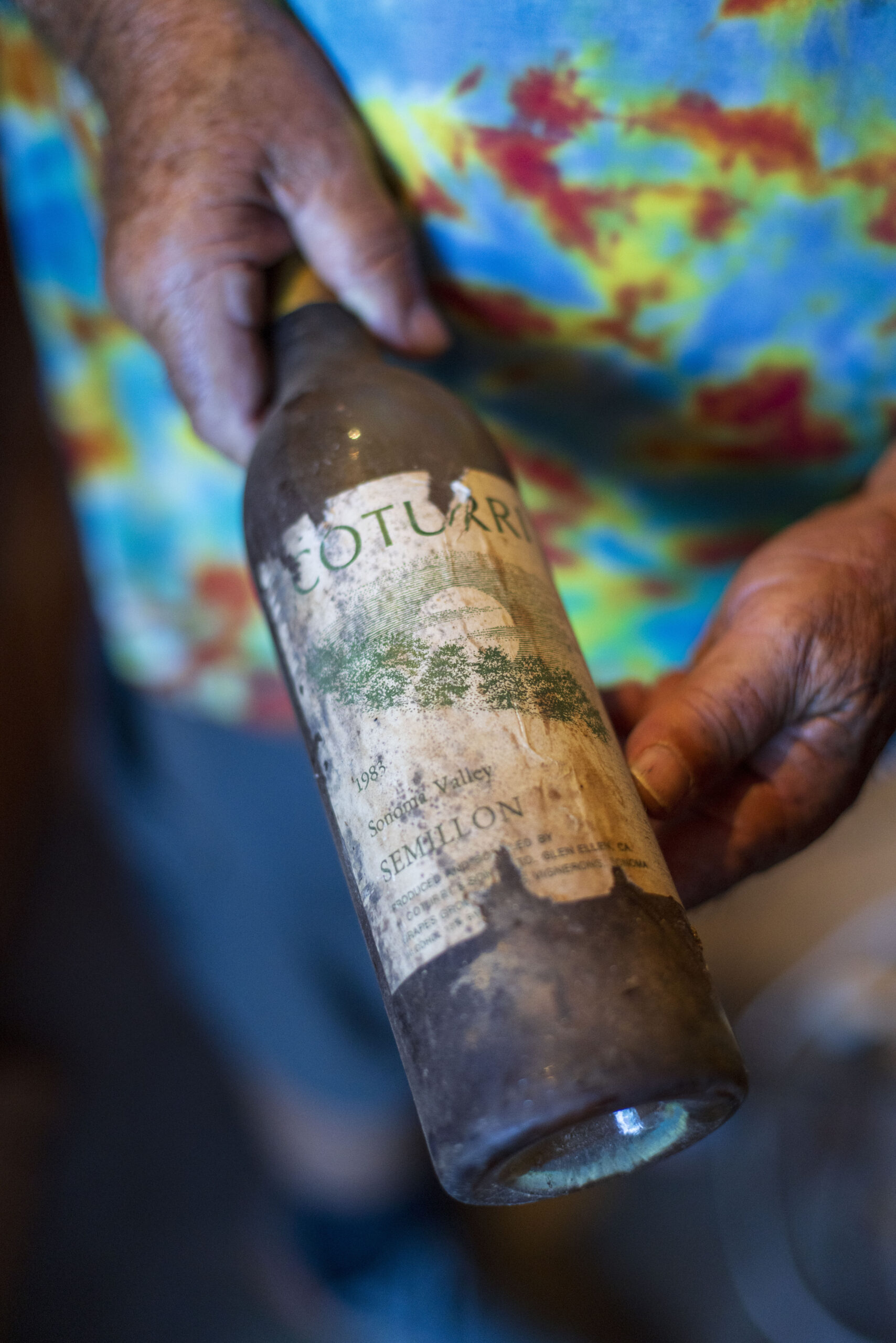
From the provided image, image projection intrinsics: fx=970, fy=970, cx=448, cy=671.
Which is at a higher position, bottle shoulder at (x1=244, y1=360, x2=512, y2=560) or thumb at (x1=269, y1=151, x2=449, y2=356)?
thumb at (x1=269, y1=151, x2=449, y2=356)

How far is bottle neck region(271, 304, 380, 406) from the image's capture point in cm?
62

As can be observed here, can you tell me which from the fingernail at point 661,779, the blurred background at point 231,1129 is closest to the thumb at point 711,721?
the fingernail at point 661,779

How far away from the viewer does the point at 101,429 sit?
970 mm

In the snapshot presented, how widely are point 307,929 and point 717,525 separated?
0.64m

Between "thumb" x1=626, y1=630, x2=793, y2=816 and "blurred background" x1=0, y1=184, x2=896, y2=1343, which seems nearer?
"thumb" x1=626, y1=630, x2=793, y2=816

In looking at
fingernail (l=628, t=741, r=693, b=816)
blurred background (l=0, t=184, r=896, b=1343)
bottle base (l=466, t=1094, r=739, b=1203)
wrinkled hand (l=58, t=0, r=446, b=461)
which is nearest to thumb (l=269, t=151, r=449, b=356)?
wrinkled hand (l=58, t=0, r=446, b=461)

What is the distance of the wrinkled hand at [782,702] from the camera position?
63 centimetres

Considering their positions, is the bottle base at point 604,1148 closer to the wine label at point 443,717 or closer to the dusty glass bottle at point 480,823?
the dusty glass bottle at point 480,823

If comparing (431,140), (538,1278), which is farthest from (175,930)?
(431,140)

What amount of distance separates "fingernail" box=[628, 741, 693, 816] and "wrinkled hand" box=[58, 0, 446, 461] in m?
0.36

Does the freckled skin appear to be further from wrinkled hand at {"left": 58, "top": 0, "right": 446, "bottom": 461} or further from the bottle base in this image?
the bottle base

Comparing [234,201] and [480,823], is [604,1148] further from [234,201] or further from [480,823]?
[234,201]

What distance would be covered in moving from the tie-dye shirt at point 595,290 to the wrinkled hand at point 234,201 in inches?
2.1

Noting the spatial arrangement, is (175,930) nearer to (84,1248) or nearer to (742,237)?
(84,1248)
